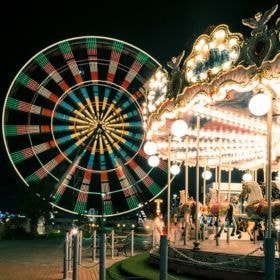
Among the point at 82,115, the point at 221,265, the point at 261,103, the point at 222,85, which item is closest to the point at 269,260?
the point at 261,103

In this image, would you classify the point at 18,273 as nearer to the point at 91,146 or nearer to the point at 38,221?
the point at 91,146

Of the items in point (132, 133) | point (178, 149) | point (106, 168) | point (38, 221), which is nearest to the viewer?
point (178, 149)

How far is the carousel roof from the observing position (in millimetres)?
8111

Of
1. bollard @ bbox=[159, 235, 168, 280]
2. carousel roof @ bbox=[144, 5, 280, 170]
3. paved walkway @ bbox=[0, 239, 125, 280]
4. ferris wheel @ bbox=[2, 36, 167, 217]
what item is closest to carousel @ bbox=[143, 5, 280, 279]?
carousel roof @ bbox=[144, 5, 280, 170]

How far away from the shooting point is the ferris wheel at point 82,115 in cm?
2348

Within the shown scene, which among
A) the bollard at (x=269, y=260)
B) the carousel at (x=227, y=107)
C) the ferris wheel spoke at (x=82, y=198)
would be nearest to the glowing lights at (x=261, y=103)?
the carousel at (x=227, y=107)

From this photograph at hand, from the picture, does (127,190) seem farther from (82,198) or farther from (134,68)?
(134,68)

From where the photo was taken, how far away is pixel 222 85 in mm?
8930

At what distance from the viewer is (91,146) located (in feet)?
78.0

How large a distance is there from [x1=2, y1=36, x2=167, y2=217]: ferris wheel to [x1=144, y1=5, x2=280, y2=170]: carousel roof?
7174 millimetres

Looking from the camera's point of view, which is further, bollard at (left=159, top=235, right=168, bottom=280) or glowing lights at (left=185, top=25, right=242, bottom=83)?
glowing lights at (left=185, top=25, right=242, bottom=83)

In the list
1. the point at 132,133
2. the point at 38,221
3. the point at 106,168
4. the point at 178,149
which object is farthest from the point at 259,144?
the point at 38,221

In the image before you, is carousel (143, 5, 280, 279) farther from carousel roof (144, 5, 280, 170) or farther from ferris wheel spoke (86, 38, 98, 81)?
ferris wheel spoke (86, 38, 98, 81)

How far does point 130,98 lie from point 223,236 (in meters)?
9.18
